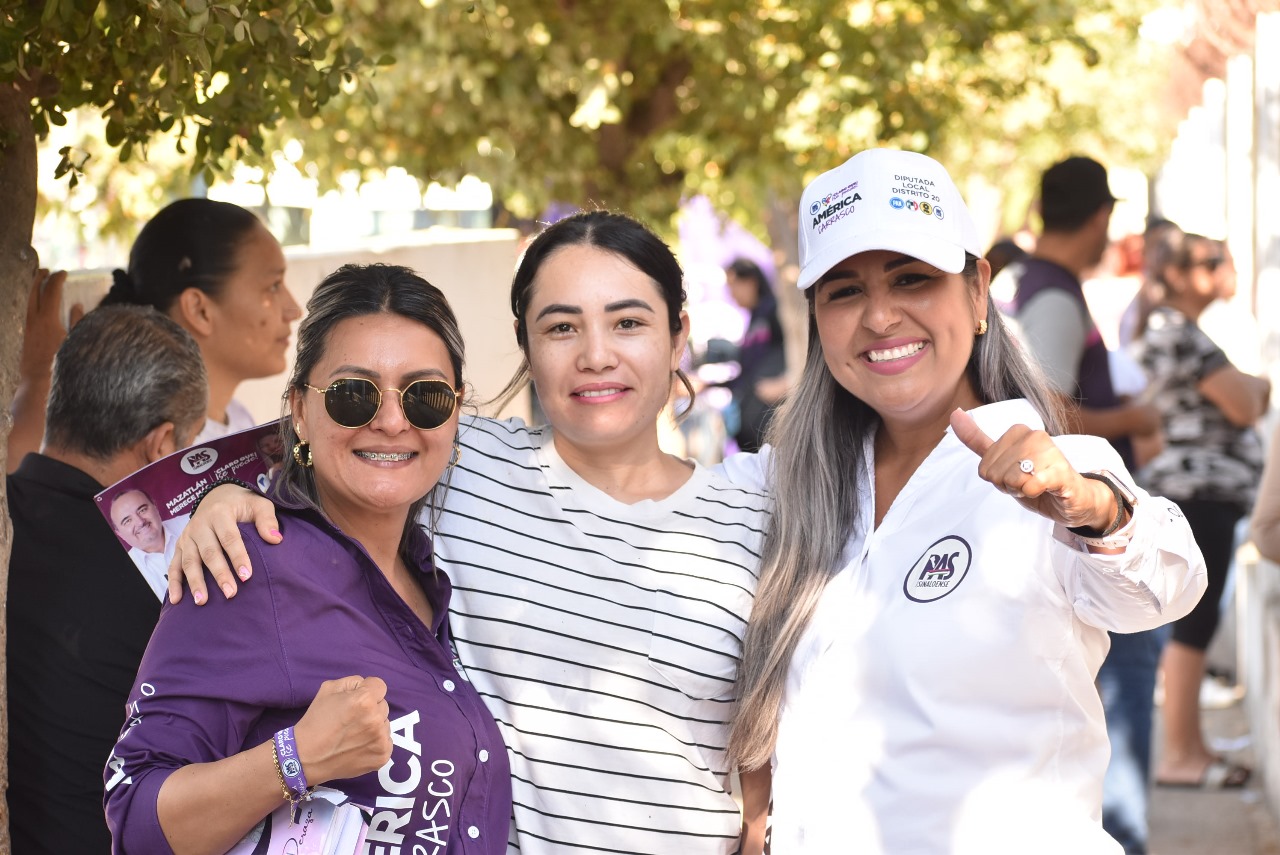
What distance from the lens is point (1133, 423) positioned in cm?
486

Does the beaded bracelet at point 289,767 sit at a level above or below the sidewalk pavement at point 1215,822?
above

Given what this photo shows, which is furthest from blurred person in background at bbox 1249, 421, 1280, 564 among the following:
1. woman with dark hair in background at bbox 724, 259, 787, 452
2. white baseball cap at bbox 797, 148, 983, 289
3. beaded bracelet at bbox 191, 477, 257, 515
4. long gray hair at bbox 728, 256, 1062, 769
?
woman with dark hair in background at bbox 724, 259, 787, 452

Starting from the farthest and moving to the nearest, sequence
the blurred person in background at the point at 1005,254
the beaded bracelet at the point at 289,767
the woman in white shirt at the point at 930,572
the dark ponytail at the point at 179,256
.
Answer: the blurred person in background at the point at 1005,254, the dark ponytail at the point at 179,256, the woman in white shirt at the point at 930,572, the beaded bracelet at the point at 289,767

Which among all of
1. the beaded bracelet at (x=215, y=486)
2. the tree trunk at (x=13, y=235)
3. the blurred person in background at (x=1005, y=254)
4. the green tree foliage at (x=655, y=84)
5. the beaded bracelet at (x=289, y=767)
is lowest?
the beaded bracelet at (x=289, y=767)

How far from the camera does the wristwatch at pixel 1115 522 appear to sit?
6.60 ft

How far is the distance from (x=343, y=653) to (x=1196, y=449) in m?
5.20

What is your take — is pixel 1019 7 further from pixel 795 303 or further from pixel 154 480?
pixel 795 303

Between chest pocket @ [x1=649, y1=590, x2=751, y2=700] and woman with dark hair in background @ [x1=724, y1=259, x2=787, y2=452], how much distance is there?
795 cm

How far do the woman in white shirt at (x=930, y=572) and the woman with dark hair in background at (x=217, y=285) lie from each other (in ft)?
5.73

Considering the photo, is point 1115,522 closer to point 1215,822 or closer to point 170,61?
point 170,61

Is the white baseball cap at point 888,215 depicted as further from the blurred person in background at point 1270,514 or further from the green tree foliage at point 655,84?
A: the green tree foliage at point 655,84

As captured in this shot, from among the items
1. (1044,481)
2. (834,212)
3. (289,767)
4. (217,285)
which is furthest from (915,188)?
(217,285)

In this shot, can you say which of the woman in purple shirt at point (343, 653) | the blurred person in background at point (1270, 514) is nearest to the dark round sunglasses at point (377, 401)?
the woman in purple shirt at point (343, 653)

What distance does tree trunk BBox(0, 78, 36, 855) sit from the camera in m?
2.46
